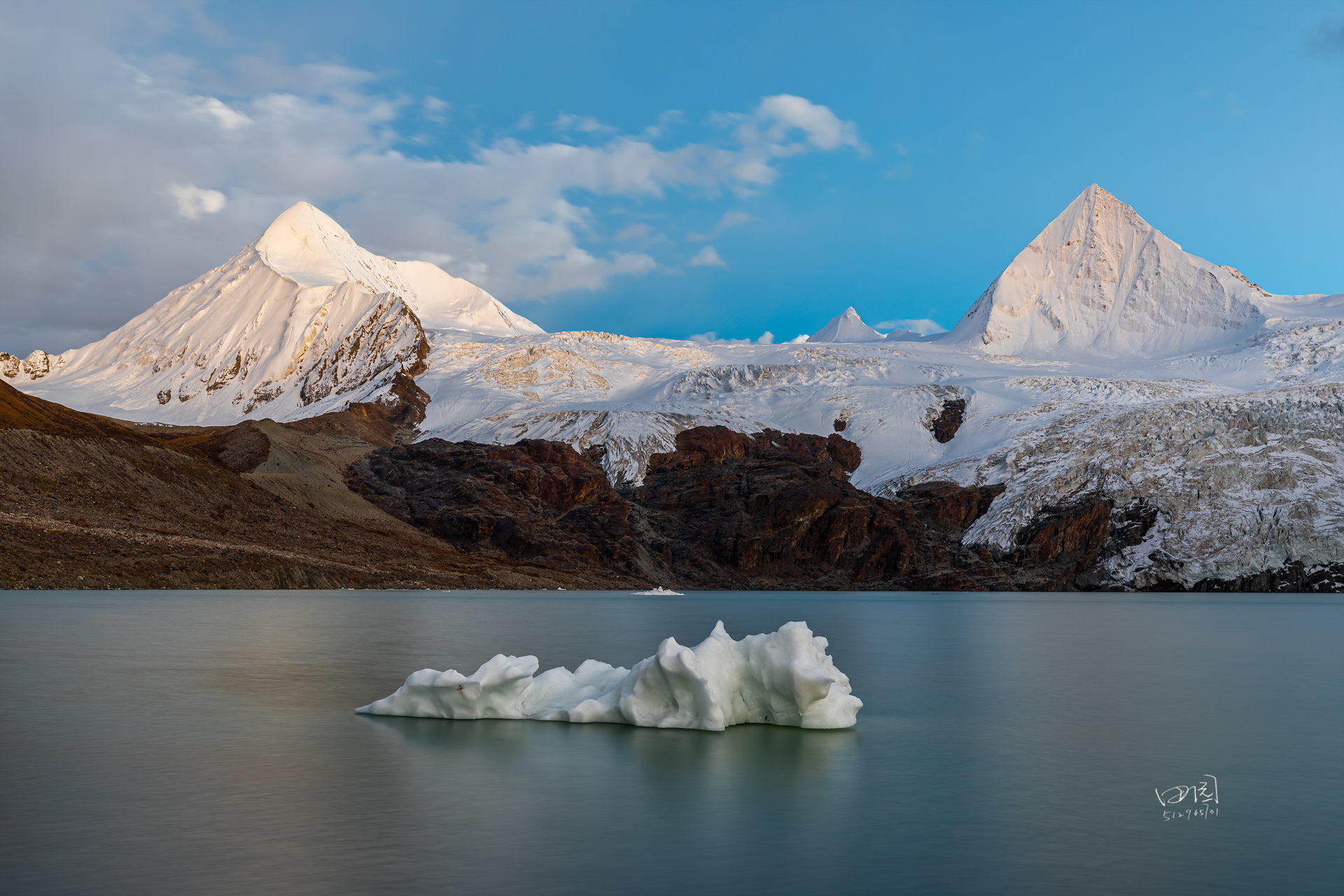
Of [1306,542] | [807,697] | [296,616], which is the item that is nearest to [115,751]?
[807,697]

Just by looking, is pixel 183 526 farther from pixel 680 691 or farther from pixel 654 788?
pixel 654 788

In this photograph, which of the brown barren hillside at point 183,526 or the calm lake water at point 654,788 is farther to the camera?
the brown barren hillside at point 183,526

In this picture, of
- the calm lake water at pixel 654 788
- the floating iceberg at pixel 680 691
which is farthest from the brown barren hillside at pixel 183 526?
the floating iceberg at pixel 680 691

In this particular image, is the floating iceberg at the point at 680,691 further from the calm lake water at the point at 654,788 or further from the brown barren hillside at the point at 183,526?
the brown barren hillside at the point at 183,526

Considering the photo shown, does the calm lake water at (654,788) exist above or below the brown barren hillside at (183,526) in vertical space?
below

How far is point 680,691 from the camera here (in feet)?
76.1

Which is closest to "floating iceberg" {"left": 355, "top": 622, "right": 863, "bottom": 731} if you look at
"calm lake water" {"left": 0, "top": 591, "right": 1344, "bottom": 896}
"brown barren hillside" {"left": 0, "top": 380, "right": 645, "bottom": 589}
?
"calm lake water" {"left": 0, "top": 591, "right": 1344, "bottom": 896}

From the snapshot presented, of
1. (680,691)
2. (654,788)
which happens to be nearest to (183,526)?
A: (680,691)

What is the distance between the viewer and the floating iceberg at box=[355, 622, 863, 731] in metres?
23.0

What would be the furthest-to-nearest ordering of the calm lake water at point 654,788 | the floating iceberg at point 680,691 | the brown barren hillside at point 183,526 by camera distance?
the brown barren hillside at point 183,526, the floating iceberg at point 680,691, the calm lake water at point 654,788

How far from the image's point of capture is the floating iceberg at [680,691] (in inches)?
906

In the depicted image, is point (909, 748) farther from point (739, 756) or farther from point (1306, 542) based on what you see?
point (1306, 542)

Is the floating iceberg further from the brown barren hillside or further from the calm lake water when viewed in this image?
the brown barren hillside

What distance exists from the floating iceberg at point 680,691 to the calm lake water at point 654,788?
467 mm
